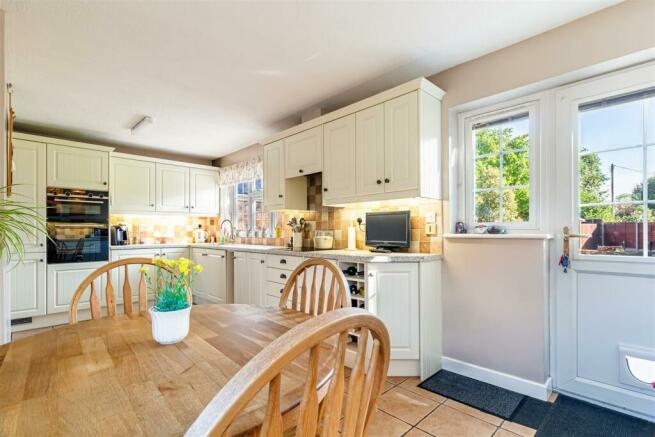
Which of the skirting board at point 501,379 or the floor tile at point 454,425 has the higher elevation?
the skirting board at point 501,379

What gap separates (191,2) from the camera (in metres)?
1.79

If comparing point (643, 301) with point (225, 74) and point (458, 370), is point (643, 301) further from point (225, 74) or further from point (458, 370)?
point (225, 74)

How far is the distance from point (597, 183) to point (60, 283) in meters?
5.25

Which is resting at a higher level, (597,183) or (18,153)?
(18,153)

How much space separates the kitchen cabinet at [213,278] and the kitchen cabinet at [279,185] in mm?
1041

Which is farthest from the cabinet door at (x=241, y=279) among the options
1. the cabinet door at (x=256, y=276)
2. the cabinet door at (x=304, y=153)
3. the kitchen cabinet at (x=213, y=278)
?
the cabinet door at (x=304, y=153)

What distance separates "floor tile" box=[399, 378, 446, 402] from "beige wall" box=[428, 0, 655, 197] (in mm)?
1454

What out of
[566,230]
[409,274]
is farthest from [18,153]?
[566,230]

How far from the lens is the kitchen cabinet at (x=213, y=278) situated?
4113 mm

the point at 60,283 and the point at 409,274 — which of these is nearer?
the point at 409,274

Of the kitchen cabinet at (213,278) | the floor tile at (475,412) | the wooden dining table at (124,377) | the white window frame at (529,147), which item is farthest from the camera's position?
the kitchen cabinet at (213,278)

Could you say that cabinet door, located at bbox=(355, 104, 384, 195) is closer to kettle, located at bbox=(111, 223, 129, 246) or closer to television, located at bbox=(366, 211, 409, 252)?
television, located at bbox=(366, 211, 409, 252)

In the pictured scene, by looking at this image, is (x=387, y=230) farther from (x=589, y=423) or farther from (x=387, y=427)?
(x=589, y=423)

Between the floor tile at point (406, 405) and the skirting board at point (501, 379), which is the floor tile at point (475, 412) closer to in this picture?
the floor tile at point (406, 405)
